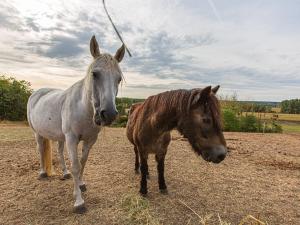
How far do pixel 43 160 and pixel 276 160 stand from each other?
5.87m

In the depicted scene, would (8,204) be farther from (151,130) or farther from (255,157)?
(255,157)

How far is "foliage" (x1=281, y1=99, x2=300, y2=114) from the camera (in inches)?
1247

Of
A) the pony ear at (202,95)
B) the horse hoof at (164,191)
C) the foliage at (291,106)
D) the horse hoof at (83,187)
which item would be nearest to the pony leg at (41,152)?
the horse hoof at (83,187)

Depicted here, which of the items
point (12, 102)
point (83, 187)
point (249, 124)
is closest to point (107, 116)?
point (83, 187)

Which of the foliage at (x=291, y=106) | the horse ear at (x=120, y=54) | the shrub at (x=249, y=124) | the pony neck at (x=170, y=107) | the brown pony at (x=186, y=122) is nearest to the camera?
the brown pony at (x=186, y=122)

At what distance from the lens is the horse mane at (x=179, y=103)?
324 centimetres

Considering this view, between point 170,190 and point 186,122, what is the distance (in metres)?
1.82

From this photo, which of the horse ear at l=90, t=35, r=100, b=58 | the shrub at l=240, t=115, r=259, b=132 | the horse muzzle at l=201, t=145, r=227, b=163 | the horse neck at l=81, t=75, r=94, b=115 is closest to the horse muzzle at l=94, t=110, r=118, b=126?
the horse neck at l=81, t=75, r=94, b=115

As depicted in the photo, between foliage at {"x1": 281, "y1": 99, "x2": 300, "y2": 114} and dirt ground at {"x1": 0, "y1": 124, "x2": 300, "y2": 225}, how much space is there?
26.6 metres

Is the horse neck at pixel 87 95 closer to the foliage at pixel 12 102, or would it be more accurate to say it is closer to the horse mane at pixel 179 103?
Answer: the horse mane at pixel 179 103

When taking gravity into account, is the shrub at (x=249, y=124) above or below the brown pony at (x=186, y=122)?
below

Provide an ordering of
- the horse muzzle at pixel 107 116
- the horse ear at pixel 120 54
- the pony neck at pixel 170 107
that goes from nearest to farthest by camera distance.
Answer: the horse muzzle at pixel 107 116 < the pony neck at pixel 170 107 < the horse ear at pixel 120 54

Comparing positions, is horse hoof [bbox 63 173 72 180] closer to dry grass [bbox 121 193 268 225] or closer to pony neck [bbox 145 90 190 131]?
dry grass [bbox 121 193 268 225]

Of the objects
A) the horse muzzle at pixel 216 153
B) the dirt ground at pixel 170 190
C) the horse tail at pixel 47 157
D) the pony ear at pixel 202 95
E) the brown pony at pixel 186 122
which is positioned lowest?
the dirt ground at pixel 170 190
